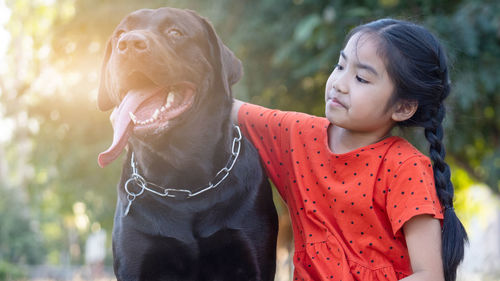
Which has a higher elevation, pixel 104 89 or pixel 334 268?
pixel 104 89

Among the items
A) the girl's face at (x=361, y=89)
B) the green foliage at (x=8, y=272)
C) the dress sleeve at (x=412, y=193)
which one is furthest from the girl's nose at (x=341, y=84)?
the green foliage at (x=8, y=272)

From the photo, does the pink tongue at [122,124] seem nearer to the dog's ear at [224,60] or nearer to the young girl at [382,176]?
the dog's ear at [224,60]

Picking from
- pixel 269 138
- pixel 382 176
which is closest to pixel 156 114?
pixel 269 138

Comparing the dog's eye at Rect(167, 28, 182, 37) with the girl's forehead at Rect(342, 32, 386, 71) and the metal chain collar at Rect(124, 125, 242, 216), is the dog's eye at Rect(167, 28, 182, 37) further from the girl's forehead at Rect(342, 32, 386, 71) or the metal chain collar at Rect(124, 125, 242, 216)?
the girl's forehead at Rect(342, 32, 386, 71)

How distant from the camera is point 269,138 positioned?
291cm

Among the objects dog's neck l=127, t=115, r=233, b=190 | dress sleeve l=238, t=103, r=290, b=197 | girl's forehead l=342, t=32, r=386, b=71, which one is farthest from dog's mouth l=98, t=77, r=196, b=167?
girl's forehead l=342, t=32, r=386, b=71

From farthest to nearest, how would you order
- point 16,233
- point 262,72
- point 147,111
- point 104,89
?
point 16,233
point 262,72
point 104,89
point 147,111

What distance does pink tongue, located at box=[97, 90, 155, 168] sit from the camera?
2.22 meters

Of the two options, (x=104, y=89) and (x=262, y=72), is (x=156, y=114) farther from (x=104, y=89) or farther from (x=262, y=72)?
(x=262, y=72)

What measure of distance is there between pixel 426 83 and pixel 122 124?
1381 mm

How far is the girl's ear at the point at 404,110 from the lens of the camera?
8.09 ft

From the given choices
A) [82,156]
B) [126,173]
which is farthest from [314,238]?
[82,156]

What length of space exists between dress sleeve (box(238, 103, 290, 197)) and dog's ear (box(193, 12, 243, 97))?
35 cm

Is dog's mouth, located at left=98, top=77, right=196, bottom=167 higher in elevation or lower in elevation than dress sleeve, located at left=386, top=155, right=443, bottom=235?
higher
